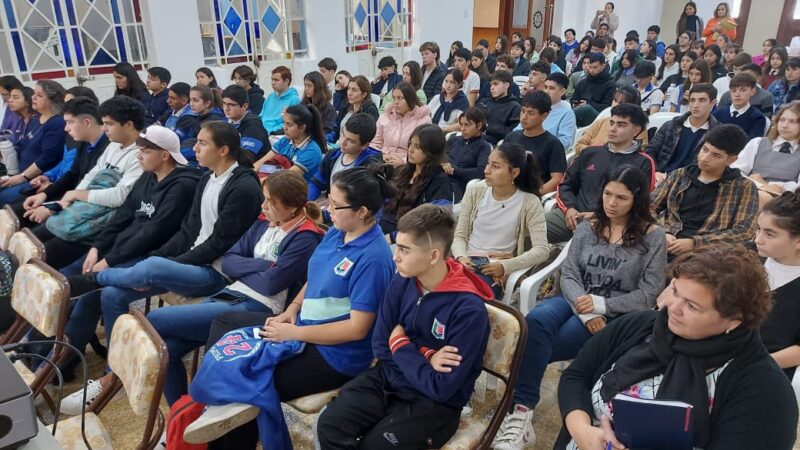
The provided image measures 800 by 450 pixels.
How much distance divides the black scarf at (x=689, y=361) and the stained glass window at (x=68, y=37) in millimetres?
6514

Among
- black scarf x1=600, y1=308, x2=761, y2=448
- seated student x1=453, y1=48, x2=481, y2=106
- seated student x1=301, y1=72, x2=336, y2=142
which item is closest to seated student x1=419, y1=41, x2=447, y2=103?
seated student x1=453, y1=48, x2=481, y2=106

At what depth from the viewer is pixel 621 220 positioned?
218cm

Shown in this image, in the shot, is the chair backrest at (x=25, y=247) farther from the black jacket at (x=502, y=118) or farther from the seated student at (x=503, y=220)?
the black jacket at (x=502, y=118)

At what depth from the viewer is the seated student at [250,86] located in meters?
5.45

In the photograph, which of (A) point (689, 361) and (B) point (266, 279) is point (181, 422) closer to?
(B) point (266, 279)

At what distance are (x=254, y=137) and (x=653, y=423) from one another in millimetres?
3457

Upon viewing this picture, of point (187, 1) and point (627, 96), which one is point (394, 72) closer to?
point (187, 1)

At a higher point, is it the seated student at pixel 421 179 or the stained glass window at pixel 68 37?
the stained glass window at pixel 68 37

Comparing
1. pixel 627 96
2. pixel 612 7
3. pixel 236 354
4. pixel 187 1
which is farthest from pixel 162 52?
pixel 612 7

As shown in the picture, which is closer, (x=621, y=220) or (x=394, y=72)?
(x=621, y=220)

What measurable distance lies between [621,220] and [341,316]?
118 cm

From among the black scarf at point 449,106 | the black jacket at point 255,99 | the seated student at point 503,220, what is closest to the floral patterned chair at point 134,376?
the seated student at point 503,220

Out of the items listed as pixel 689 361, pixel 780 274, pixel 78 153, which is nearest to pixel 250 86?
pixel 78 153

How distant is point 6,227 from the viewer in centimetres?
250
